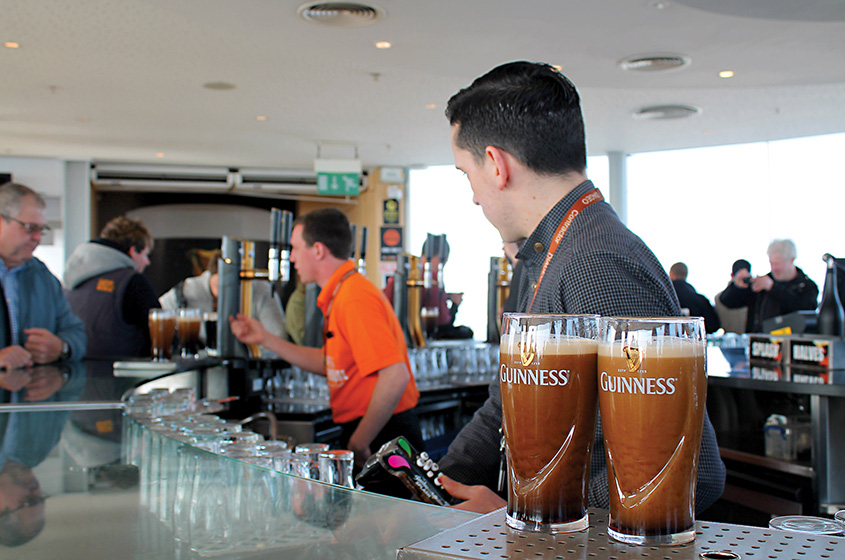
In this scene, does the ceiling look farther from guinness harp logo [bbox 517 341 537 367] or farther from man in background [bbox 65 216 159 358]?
guinness harp logo [bbox 517 341 537 367]

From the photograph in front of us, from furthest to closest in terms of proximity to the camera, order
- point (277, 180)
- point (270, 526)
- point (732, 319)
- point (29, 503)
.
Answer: point (277, 180)
point (732, 319)
point (29, 503)
point (270, 526)

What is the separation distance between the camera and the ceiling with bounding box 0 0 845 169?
5.20 m

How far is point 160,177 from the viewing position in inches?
472

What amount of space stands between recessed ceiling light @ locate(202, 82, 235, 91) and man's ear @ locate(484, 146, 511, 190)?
647cm

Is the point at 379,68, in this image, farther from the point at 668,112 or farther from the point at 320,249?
the point at 320,249

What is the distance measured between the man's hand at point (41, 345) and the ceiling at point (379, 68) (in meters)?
2.68

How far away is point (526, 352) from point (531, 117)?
72 centimetres

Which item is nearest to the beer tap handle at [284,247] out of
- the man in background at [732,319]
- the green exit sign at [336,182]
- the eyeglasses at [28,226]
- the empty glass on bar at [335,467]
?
the eyeglasses at [28,226]

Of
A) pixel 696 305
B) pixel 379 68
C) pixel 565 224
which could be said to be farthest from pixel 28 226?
pixel 696 305

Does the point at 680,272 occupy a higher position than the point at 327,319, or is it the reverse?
the point at 680,272

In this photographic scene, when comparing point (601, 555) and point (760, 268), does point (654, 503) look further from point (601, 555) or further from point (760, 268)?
point (760, 268)

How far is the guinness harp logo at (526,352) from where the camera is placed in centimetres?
68

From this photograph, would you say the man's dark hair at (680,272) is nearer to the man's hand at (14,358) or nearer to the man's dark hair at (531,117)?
the man's hand at (14,358)

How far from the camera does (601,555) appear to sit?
2.10 feet
